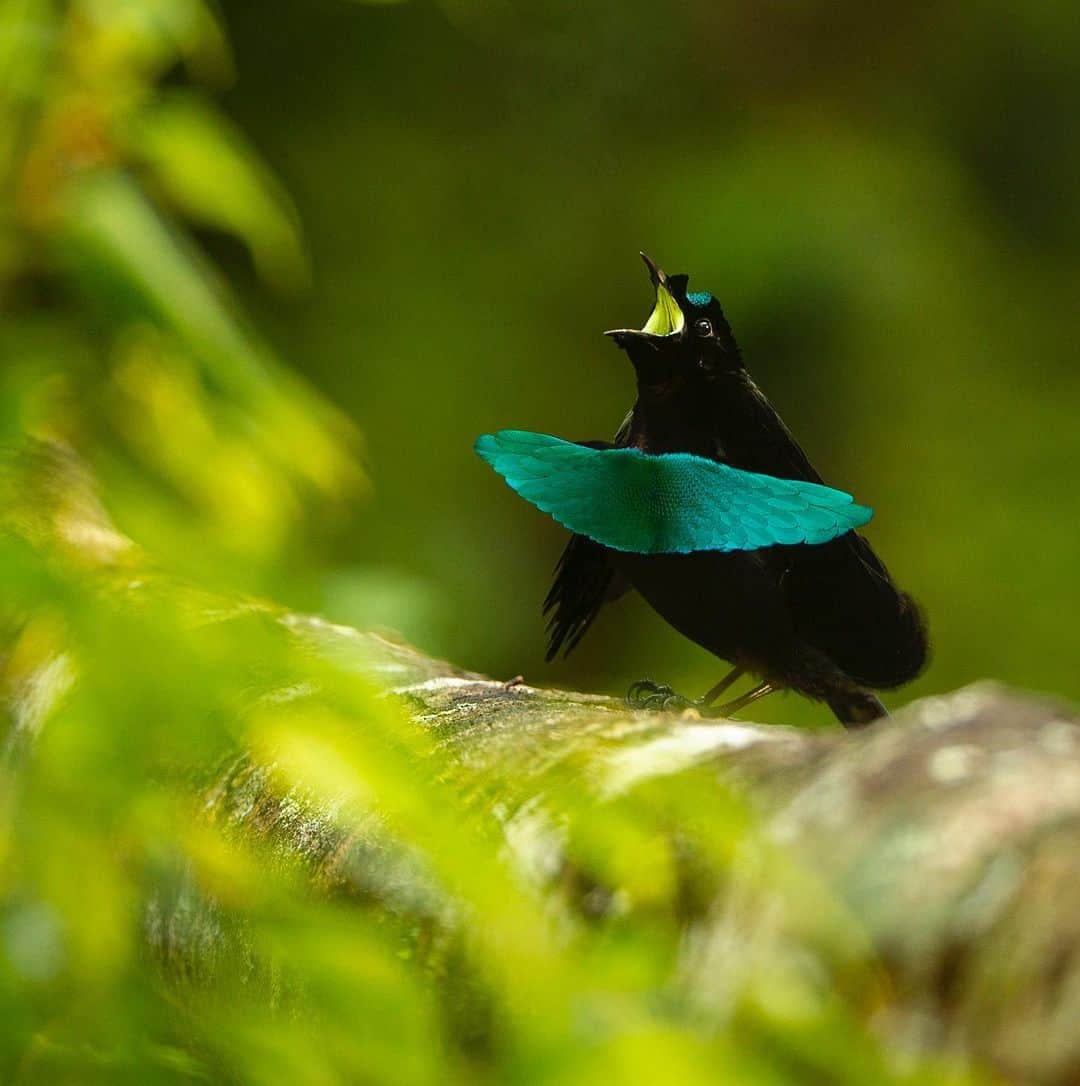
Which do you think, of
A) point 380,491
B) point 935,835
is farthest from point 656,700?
point 380,491

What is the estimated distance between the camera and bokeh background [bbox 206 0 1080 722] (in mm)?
4059

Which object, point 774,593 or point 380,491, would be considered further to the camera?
point 380,491

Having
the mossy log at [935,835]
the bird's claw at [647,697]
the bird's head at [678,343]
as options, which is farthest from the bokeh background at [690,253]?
the mossy log at [935,835]

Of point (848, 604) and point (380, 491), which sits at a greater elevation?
point (848, 604)

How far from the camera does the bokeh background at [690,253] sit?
406 centimetres

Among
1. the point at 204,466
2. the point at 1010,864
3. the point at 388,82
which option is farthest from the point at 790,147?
the point at 1010,864

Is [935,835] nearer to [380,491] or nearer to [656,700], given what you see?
[656,700]

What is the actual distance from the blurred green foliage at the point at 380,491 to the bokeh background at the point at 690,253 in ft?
0.05

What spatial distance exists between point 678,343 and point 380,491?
10.3 feet

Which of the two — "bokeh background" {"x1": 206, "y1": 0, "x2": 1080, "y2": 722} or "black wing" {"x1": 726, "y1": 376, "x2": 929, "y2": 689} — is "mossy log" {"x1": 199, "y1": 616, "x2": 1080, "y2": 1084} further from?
"bokeh background" {"x1": 206, "y1": 0, "x2": 1080, "y2": 722}

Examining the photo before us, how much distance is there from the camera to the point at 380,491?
431cm

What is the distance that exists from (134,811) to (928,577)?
3656 millimetres

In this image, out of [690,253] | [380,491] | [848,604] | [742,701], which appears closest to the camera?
[848,604]

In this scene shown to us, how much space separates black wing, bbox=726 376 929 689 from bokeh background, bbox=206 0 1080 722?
8.84 feet
